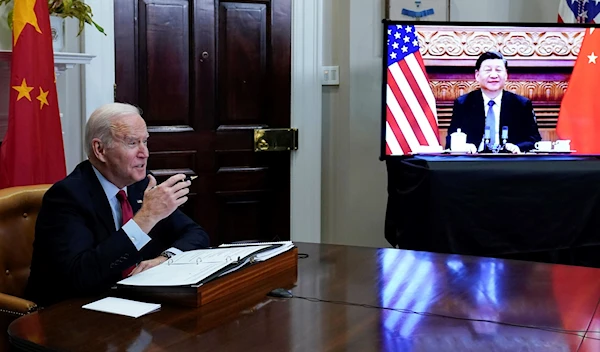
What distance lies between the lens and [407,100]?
3.73 meters

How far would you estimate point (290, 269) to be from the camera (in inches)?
76.0

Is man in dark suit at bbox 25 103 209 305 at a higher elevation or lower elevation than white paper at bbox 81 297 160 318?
higher

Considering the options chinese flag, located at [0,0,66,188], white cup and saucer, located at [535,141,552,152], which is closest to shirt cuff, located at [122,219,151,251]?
chinese flag, located at [0,0,66,188]

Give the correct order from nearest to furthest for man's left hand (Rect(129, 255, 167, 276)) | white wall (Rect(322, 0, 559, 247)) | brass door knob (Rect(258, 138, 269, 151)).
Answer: man's left hand (Rect(129, 255, 167, 276)) → white wall (Rect(322, 0, 559, 247)) → brass door knob (Rect(258, 138, 269, 151))

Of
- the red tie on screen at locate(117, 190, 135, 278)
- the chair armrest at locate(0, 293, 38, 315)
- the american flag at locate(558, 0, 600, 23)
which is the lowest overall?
the chair armrest at locate(0, 293, 38, 315)

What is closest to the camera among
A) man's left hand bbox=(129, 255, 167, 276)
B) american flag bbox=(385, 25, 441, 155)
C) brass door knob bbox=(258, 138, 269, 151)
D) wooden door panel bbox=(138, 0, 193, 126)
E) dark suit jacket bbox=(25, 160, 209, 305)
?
dark suit jacket bbox=(25, 160, 209, 305)

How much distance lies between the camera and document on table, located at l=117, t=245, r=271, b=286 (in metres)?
1.65

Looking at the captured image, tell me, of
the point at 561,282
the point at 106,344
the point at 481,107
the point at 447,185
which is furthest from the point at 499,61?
the point at 106,344

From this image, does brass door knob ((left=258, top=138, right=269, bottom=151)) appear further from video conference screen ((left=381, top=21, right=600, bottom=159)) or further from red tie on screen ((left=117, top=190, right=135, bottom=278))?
red tie on screen ((left=117, top=190, right=135, bottom=278))

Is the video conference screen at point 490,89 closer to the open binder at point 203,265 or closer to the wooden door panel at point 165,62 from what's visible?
the wooden door panel at point 165,62

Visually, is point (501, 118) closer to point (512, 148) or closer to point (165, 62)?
point (512, 148)

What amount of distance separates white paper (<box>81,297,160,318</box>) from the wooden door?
7.60ft

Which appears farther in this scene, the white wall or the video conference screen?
the white wall

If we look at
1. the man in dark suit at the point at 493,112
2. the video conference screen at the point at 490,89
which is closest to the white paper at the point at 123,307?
the video conference screen at the point at 490,89
